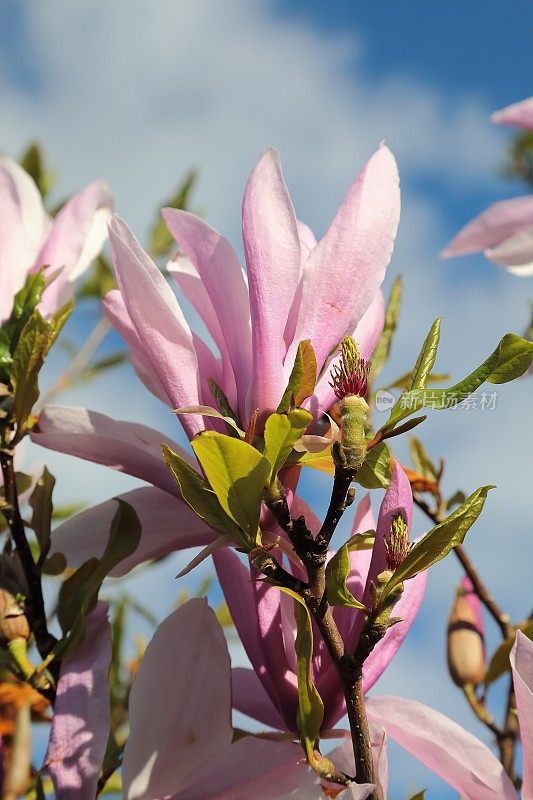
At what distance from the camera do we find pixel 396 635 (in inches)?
26.4

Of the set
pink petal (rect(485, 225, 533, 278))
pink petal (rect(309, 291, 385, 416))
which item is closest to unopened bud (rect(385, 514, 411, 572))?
pink petal (rect(309, 291, 385, 416))

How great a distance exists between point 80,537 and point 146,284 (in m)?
0.22

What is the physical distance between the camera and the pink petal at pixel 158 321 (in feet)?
1.98

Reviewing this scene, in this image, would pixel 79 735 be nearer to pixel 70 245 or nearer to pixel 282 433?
pixel 282 433

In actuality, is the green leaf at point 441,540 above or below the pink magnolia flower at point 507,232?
below

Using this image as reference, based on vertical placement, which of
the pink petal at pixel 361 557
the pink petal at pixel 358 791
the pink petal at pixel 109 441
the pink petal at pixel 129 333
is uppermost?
the pink petal at pixel 129 333

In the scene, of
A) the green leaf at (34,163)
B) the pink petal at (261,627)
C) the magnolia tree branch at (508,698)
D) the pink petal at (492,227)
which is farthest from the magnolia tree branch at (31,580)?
the green leaf at (34,163)

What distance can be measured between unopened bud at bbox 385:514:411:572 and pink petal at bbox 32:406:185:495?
6.2 inches

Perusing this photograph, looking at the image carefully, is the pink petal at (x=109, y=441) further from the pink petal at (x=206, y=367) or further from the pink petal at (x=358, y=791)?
the pink petal at (x=358, y=791)

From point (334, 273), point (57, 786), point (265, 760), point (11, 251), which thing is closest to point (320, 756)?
point (265, 760)

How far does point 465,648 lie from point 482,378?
1.67 ft

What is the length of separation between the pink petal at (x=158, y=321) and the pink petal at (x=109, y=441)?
41 millimetres

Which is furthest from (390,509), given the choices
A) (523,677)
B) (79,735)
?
(79,735)

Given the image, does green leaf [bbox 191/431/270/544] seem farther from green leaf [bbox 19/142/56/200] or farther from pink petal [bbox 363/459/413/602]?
green leaf [bbox 19/142/56/200]
